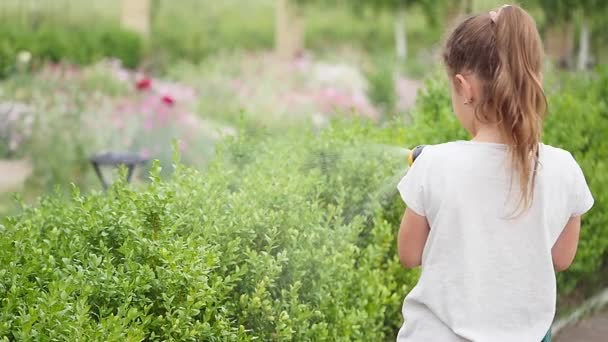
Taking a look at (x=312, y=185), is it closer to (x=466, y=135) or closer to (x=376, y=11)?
(x=466, y=135)

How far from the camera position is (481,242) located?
7.48 ft

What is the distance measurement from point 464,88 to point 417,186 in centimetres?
25

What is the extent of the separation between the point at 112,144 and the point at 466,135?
4.62m

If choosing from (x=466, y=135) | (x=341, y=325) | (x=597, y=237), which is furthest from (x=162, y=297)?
(x=597, y=237)

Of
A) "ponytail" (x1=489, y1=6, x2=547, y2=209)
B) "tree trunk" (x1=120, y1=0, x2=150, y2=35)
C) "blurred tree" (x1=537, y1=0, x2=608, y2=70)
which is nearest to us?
"ponytail" (x1=489, y1=6, x2=547, y2=209)

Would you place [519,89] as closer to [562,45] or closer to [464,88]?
[464,88]

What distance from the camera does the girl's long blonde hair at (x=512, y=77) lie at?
7.29ft

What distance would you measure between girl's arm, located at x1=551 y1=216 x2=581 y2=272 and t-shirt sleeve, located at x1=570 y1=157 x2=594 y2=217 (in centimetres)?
6

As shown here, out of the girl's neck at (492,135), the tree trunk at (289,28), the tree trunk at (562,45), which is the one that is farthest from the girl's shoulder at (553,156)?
the tree trunk at (289,28)

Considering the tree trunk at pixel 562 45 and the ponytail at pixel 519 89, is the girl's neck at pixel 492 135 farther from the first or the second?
the tree trunk at pixel 562 45

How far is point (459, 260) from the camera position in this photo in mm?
2291

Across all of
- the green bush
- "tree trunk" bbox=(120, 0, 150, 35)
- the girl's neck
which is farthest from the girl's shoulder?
"tree trunk" bbox=(120, 0, 150, 35)

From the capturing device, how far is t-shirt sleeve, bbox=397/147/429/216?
2.27 metres

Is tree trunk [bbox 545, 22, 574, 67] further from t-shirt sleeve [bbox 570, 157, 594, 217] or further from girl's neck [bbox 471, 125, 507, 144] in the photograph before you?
girl's neck [bbox 471, 125, 507, 144]
